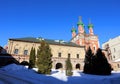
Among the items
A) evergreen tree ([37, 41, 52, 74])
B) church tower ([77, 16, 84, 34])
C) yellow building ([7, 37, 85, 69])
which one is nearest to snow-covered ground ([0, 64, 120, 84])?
evergreen tree ([37, 41, 52, 74])

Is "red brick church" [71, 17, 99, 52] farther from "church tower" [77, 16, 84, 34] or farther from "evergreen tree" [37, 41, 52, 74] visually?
"evergreen tree" [37, 41, 52, 74]

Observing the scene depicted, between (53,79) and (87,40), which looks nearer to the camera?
(53,79)

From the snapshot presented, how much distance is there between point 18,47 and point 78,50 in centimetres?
2104

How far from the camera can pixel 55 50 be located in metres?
51.5

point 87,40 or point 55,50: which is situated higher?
point 87,40

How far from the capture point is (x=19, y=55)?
1767 inches

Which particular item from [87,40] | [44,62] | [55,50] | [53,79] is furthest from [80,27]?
[53,79]

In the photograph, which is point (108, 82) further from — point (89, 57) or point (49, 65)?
point (89, 57)

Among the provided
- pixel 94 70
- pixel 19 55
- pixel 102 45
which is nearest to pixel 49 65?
pixel 94 70

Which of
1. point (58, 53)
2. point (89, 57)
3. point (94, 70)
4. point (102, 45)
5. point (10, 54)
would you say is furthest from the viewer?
point (102, 45)

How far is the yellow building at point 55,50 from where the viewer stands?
4606 cm

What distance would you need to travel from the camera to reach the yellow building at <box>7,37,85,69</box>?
4606 cm

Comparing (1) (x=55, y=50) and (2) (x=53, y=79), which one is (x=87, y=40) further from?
(2) (x=53, y=79)

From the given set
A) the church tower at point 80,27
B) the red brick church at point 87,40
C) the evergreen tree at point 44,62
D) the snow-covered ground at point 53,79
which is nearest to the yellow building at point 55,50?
the red brick church at point 87,40
